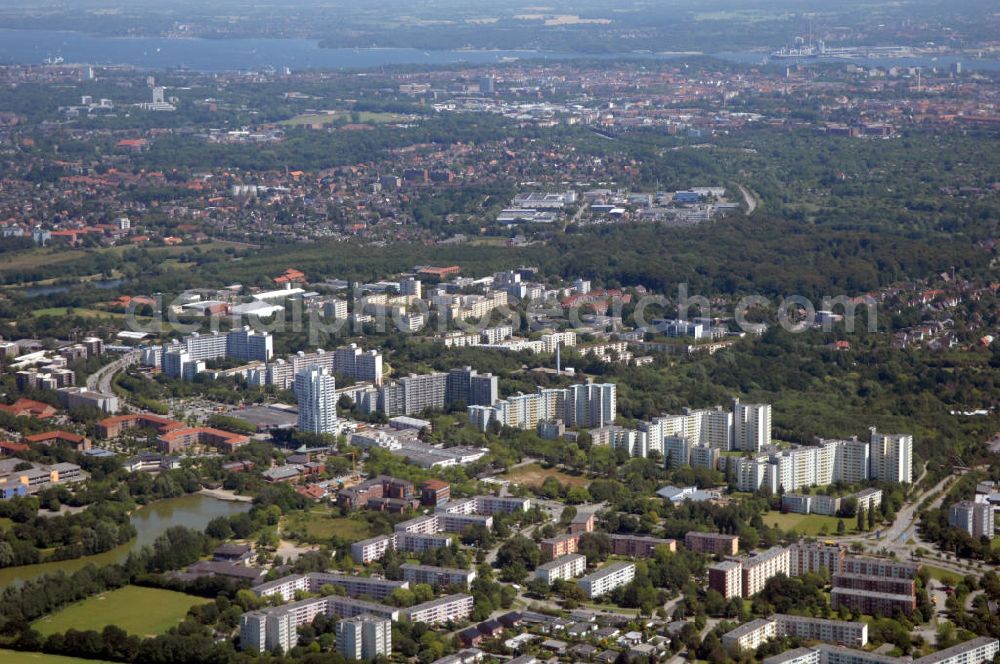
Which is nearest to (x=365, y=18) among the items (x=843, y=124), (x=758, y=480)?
(x=843, y=124)

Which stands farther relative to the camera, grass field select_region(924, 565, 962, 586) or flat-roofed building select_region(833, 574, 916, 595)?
grass field select_region(924, 565, 962, 586)

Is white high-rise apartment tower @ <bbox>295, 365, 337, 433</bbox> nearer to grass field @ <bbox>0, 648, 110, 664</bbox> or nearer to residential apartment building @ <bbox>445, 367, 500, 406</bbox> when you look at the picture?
residential apartment building @ <bbox>445, 367, 500, 406</bbox>

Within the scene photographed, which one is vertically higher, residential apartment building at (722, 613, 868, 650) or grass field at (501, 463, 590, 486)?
residential apartment building at (722, 613, 868, 650)

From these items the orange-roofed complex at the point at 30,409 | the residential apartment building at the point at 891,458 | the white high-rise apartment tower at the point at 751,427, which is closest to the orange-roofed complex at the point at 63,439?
the orange-roofed complex at the point at 30,409

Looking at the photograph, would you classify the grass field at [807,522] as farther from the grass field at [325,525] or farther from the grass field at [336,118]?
the grass field at [336,118]

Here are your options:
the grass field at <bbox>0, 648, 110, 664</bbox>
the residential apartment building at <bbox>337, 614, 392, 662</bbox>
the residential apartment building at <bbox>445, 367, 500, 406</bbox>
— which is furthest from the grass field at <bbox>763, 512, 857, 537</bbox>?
the grass field at <bbox>0, 648, 110, 664</bbox>

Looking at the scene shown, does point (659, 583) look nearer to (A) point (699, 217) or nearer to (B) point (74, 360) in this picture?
(B) point (74, 360)
